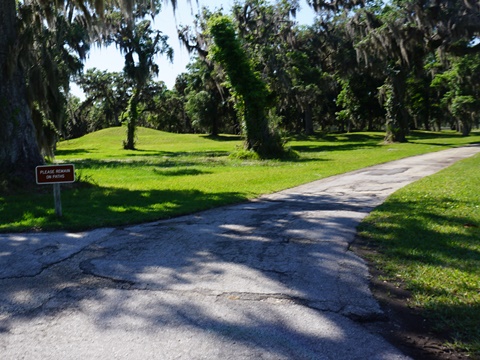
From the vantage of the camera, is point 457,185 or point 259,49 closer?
point 457,185

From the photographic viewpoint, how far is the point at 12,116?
488 inches

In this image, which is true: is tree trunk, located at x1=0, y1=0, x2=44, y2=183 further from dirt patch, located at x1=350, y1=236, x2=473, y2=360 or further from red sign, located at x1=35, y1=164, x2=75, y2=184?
dirt patch, located at x1=350, y1=236, x2=473, y2=360

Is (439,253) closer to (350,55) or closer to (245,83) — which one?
(245,83)

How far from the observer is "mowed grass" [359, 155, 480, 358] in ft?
14.1

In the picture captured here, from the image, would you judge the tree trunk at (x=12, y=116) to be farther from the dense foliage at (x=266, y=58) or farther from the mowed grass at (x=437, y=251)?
the mowed grass at (x=437, y=251)

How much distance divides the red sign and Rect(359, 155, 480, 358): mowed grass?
4.92m

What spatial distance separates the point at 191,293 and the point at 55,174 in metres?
4.60

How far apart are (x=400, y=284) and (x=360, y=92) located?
49.4m

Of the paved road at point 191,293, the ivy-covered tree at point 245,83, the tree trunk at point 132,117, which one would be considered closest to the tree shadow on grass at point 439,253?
the paved road at point 191,293

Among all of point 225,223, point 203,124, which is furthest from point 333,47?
point 225,223

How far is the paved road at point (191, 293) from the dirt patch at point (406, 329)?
121mm

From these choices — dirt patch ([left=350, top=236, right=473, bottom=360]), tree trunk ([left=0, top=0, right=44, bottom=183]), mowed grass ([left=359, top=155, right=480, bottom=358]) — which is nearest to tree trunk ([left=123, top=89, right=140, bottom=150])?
tree trunk ([left=0, top=0, right=44, bottom=183])

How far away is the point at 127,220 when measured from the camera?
337 inches

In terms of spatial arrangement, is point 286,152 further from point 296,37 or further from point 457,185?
point 296,37
